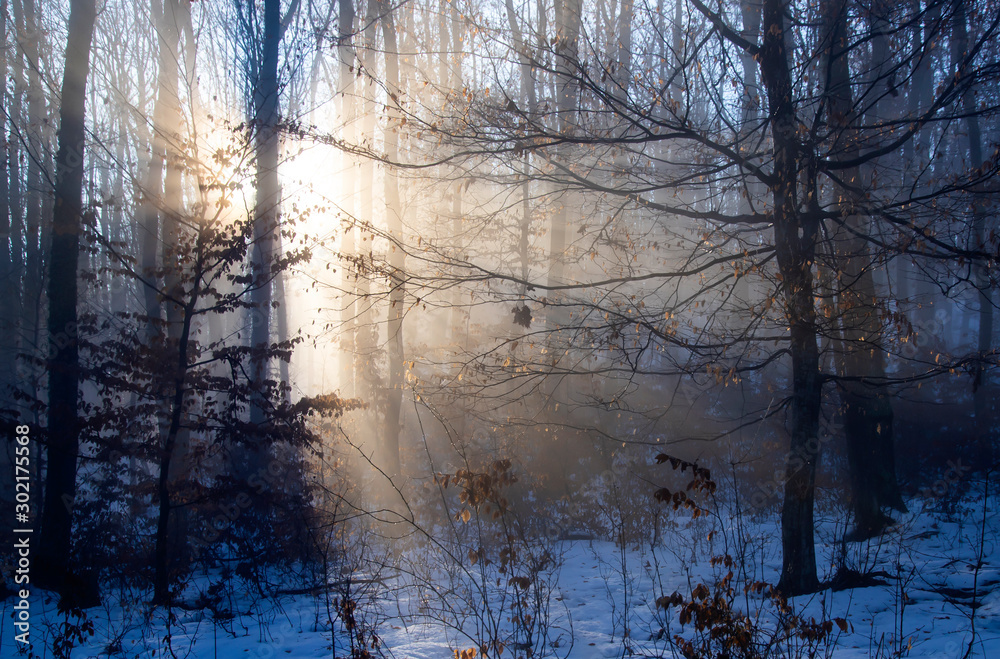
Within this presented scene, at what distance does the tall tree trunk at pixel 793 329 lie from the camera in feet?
16.9

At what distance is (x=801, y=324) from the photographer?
5031 mm

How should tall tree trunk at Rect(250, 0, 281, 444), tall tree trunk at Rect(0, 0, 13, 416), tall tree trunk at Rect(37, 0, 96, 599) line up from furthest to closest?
tall tree trunk at Rect(0, 0, 13, 416), tall tree trunk at Rect(250, 0, 281, 444), tall tree trunk at Rect(37, 0, 96, 599)

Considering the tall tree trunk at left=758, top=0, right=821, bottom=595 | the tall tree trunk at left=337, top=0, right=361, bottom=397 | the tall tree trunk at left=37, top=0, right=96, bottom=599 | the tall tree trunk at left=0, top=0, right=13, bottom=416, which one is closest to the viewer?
the tall tree trunk at left=758, top=0, right=821, bottom=595

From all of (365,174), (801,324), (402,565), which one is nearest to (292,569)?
(402,565)

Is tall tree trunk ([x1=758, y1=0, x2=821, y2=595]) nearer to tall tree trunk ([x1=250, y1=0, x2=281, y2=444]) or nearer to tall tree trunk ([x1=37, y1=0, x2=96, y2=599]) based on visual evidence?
tall tree trunk ([x1=250, y1=0, x2=281, y2=444])

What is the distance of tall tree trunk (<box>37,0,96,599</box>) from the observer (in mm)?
6609

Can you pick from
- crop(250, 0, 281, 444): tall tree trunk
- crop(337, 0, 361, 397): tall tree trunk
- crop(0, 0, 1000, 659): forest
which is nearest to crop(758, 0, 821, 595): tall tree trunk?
crop(0, 0, 1000, 659): forest

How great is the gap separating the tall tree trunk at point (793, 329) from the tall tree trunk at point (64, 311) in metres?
7.57

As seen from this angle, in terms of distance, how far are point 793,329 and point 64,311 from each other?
8240 mm

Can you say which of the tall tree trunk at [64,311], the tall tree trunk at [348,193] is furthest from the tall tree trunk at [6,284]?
the tall tree trunk at [64,311]

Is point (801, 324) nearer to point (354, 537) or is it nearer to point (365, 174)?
point (354, 537)

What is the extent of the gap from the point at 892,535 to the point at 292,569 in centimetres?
816

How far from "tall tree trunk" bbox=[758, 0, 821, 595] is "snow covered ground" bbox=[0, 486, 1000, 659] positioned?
366 mm

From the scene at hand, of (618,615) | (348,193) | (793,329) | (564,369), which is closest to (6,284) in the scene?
(348,193)
